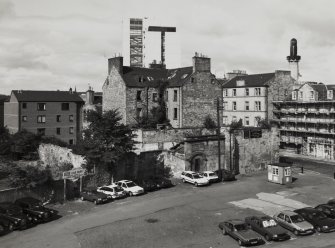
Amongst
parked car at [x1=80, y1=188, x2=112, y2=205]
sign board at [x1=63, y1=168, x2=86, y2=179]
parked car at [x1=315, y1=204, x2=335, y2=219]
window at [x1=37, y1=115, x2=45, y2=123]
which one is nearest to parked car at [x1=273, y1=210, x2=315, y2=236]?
parked car at [x1=315, y1=204, x2=335, y2=219]

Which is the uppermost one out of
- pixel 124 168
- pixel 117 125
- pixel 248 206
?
pixel 117 125

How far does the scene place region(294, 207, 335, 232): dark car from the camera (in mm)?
26922

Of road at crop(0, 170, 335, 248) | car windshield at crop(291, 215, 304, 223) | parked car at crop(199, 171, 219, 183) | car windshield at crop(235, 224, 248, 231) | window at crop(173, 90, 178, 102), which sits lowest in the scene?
road at crop(0, 170, 335, 248)

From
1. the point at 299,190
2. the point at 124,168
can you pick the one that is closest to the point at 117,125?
the point at 124,168

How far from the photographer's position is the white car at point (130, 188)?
37.8 meters

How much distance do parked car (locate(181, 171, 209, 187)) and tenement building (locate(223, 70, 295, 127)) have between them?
118 feet

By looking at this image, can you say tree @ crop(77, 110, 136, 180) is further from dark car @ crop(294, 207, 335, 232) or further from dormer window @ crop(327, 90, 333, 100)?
dormer window @ crop(327, 90, 333, 100)

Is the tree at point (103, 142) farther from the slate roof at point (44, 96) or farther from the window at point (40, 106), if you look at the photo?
the slate roof at point (44, 96)

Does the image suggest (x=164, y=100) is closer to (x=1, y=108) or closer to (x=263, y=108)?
(x=263, y=108)

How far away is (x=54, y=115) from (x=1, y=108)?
18335mm

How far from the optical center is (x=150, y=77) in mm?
64938

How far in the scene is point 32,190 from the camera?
34.1 metres

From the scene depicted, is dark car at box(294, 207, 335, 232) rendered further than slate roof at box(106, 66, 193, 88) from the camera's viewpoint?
No

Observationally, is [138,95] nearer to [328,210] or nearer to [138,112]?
[138,112]
